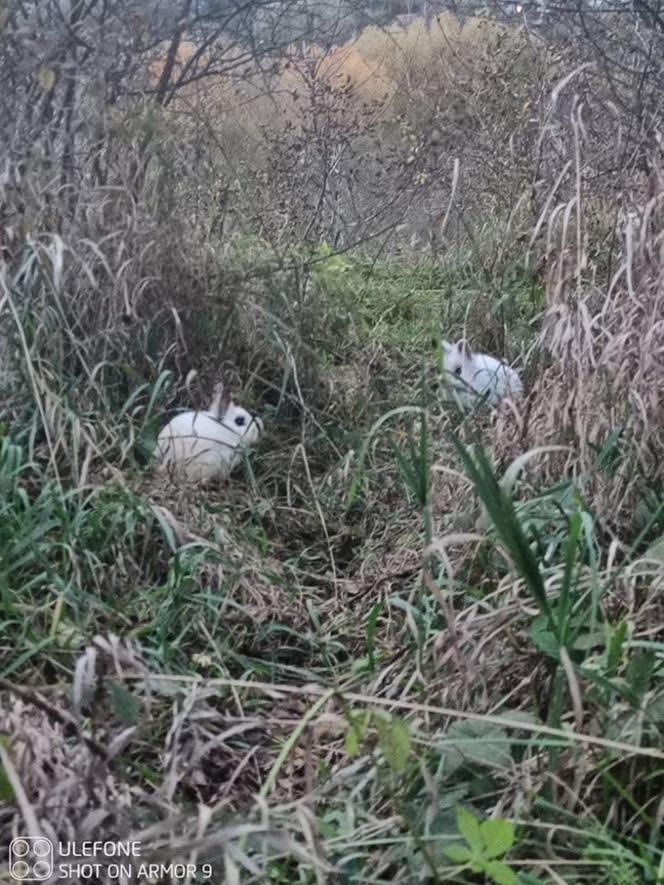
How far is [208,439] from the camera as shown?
2613mm

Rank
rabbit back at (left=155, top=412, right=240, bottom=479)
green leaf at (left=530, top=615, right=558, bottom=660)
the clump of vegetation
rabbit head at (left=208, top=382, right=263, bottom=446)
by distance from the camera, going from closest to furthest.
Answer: the clump of vegetation
green leaf at (left=530, top=615, right=558, bottom=660)
rabbit back at (left=155, top=412, right=240, bottom=479)
rabbit head at (left=208, top=382, right=263, bottom=446)

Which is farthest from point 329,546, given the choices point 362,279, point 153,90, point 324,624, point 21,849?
point 362,279

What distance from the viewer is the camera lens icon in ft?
4.00

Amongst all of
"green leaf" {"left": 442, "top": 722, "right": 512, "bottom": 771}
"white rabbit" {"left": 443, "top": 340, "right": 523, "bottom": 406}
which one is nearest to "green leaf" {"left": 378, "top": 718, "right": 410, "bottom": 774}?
"green leaf" {"left": 442, "top": 722, "right": 512, "bottom": 771}

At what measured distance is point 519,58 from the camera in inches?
176

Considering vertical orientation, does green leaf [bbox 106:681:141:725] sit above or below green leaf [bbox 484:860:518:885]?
above

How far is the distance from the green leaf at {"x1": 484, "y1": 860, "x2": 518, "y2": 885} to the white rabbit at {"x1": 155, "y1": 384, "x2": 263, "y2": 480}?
142cm

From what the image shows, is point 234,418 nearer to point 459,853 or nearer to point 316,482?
point 316,482

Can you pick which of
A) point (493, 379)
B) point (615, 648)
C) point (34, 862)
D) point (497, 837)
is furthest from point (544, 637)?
point (493, 379)

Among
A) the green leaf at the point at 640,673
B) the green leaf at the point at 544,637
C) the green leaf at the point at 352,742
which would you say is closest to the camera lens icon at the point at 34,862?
the green leaf at the point at 352,742

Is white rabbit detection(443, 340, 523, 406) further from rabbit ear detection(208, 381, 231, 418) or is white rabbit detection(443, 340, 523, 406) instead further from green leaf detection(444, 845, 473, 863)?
green leaf detection(444, 845, 473, 863)

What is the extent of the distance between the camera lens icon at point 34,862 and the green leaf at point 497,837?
1.86 ft

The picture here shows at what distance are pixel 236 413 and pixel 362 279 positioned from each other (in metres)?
1.80

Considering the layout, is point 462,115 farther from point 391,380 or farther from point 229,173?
point 391,380
